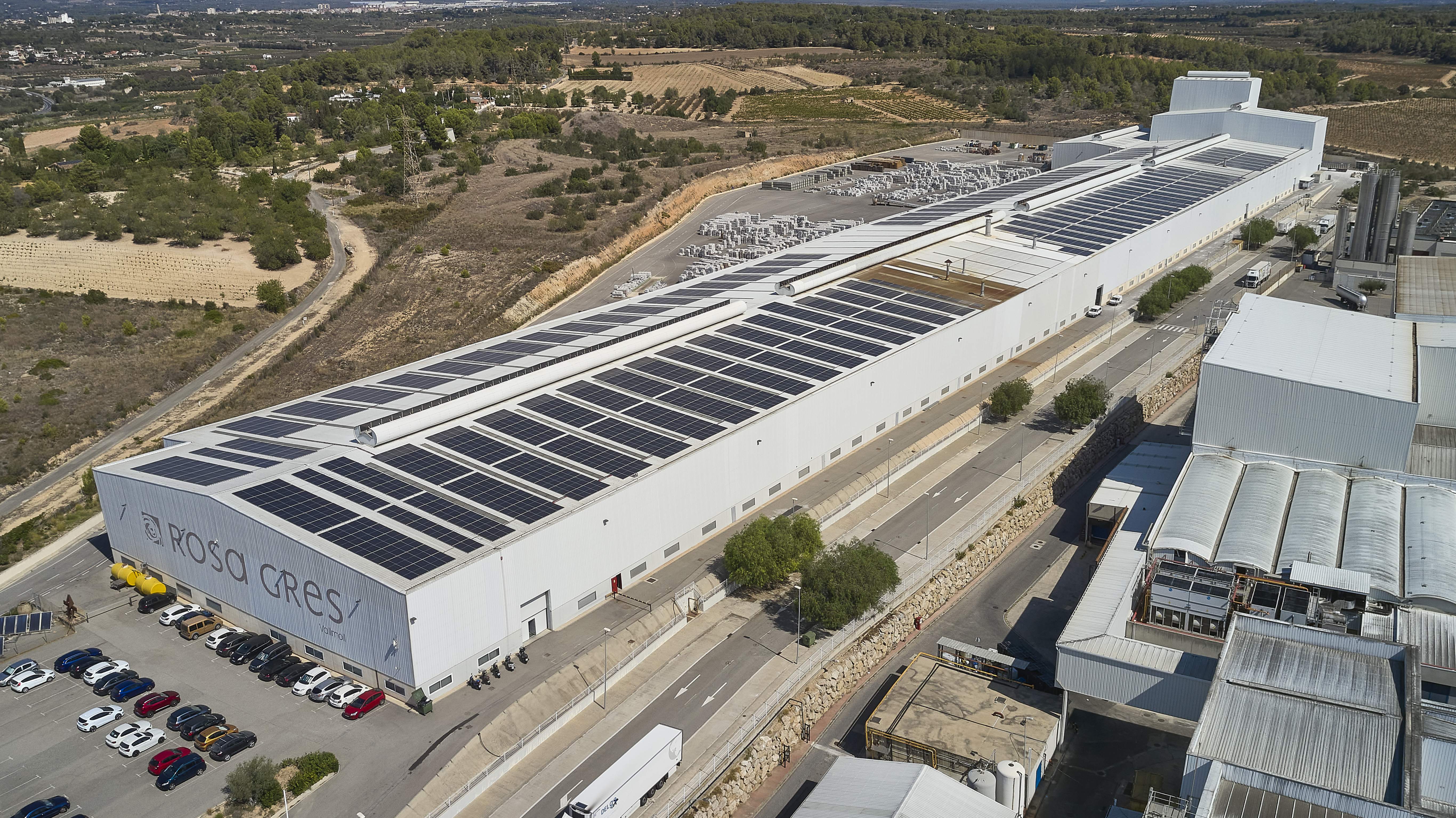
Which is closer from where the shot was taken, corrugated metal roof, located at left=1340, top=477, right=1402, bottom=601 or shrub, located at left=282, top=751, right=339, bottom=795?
shrub, located at left=282, top=751, right=339, bottom=795

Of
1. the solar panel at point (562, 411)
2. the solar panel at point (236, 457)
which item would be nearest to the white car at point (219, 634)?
the solar panel at point (236, 457)

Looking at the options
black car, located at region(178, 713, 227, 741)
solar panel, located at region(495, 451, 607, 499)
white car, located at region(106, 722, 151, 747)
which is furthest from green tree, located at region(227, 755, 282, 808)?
solar panel, located at region(495, 451, 607, 499)

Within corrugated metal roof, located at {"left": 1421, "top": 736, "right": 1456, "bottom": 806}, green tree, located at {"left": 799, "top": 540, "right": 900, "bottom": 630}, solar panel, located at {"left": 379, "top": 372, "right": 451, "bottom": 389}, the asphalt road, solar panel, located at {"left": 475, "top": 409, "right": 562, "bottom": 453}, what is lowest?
the asphalt road

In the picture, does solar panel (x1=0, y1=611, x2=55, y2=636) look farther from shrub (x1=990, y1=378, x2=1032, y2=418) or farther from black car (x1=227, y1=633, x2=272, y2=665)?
shrub (x1=990, y1=378, x2=1032, y2=418)

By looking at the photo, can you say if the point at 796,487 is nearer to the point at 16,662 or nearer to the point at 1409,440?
the point at 1409,440

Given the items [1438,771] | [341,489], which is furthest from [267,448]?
[1438,771]

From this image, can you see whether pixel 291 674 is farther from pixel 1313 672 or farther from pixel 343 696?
pixel 1313 672
